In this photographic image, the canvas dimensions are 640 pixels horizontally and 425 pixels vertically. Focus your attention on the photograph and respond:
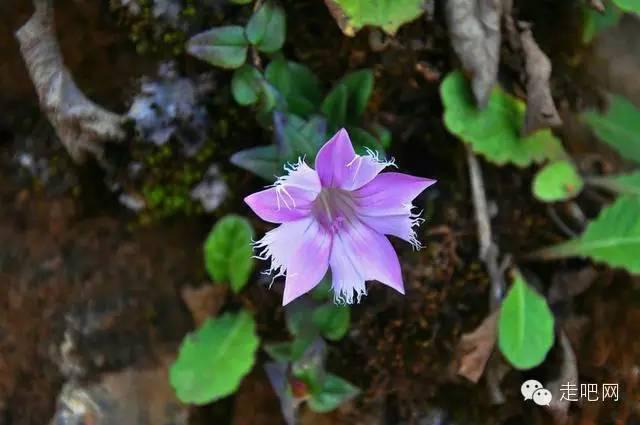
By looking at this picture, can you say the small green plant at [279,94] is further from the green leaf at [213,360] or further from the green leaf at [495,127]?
the green leaf at [213,360]

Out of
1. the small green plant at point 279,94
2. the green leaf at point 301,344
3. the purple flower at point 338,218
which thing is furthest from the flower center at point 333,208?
the green leaf at point 301,344

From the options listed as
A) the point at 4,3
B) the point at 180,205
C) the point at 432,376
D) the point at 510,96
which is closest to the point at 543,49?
the point at 510,96

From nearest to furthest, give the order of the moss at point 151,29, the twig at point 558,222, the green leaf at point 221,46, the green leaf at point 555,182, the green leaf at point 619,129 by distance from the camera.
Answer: the green leaf at point 221,46 → the moss at point 151,29 → the green leaf at point 555,182 → the twig at point 558,222 → the green leaf at point 619,129

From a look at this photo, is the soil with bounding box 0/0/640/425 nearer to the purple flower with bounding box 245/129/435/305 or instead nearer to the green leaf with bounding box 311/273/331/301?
the green leaf with bounding box 311/273/331/301

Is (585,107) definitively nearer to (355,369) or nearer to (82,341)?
(355,369)

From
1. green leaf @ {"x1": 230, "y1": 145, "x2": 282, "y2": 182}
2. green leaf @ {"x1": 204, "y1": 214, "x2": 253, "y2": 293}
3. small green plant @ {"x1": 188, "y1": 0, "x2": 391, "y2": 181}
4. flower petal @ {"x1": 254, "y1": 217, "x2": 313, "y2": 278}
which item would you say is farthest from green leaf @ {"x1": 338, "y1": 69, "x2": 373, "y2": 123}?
flower petal @ {"x1": 254, "y1": 217, "x2": 313, "y2": 278}

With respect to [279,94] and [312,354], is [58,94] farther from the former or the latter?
[312,354]
